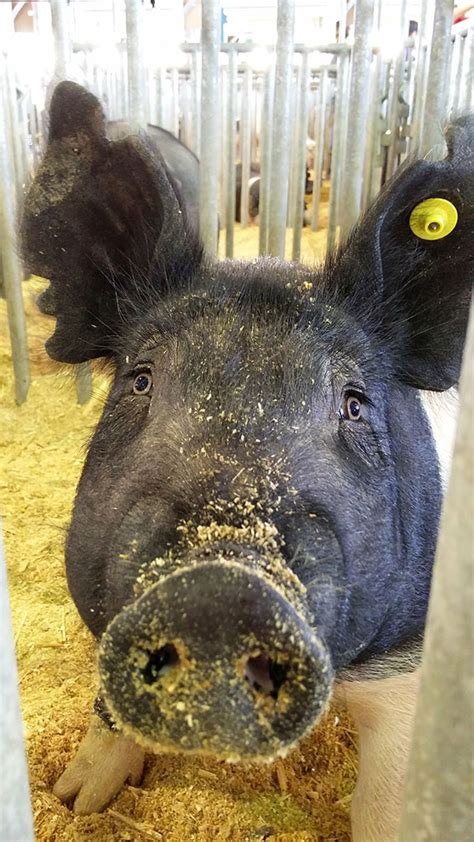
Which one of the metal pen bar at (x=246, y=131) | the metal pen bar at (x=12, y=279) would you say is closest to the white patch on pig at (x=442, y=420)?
the metal pen bar at (x=12, y=279)

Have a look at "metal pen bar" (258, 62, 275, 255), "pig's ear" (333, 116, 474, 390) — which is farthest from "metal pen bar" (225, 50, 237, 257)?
"pig's ear" (333, 116, 474, 390)

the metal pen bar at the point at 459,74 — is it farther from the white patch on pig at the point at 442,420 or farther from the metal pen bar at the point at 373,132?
the white patch on pig at the point at 442,420

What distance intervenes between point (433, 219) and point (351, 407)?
689 millimetres

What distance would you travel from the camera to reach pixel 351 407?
2176 millimetres

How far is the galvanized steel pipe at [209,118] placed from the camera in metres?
4.50

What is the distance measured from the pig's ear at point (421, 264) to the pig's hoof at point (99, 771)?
1.72 meters

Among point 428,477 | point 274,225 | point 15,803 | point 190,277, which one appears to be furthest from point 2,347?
point 15,803

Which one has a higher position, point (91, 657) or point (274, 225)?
point (274, 225)

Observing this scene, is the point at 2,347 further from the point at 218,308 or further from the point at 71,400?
the point at 218,308

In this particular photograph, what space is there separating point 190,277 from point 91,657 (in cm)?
184

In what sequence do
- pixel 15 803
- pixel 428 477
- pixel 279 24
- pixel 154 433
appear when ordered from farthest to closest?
pixel 279 24 < pixel 428 477 < pixel 154 433 < pixel 15 803

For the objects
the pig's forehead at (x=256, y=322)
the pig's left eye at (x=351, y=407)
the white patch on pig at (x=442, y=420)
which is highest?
the pig's forehead at (x=256, y=322)

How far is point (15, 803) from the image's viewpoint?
42.5 inches

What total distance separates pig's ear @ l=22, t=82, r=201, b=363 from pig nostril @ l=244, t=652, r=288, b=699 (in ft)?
4.81
